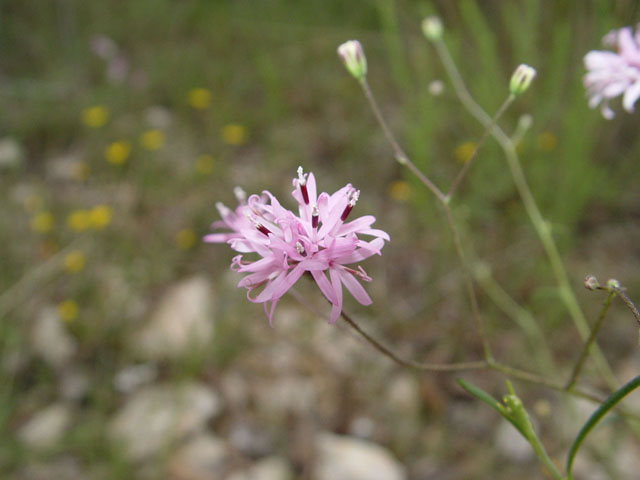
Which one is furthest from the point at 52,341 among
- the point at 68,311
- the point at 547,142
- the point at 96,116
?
the point at 547,142

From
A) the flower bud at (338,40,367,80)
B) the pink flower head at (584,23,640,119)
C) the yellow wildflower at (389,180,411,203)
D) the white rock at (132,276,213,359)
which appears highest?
the yellow wildflower at (389,180,411,203)

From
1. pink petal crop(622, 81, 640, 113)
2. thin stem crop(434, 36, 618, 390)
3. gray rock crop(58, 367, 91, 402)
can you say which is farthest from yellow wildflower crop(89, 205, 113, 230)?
pink petal crop(622, 81, 640, 113)

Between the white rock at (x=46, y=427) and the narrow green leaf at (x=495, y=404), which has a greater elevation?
the white rock at (x=46, y=427)

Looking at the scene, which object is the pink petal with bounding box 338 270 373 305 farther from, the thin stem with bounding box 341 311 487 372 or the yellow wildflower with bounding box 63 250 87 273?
the yellow wildflower with bounding box 63 250 87 273

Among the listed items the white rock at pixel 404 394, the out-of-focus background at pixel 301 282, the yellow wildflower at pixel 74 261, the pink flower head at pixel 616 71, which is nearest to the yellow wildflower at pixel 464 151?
the out-of-focus background at pixel 301 282

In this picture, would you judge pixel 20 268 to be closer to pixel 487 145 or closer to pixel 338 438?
pixel 338 438

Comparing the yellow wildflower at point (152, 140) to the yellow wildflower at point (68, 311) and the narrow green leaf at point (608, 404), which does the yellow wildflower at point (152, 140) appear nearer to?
the yellow wildflower at point (68, 311)
